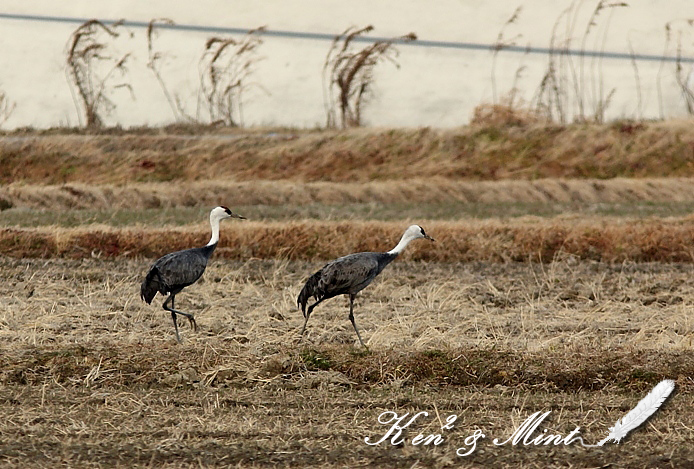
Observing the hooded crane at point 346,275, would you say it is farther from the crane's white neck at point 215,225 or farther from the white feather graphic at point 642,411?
the white feather graphic at point 642,411

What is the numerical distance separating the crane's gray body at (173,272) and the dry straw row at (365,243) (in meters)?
5.13

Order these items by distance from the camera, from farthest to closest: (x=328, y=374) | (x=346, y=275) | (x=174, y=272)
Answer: (x=174, y=272) < (x=346, y=275) < (x=328, y=374)

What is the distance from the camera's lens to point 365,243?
45.8ft

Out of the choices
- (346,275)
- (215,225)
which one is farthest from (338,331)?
(215,225)

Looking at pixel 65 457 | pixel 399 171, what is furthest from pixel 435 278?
pixel 399 171

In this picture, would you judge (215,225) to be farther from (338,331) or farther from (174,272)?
(338,331)

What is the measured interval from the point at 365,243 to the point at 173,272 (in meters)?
5.83

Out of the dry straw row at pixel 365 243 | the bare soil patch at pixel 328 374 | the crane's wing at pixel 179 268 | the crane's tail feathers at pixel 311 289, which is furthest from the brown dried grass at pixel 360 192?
the crane's tail feathers at pixel 311 289

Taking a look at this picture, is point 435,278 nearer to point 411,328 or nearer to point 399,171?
point 411,328

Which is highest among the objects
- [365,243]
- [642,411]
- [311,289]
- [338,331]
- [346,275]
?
[346,275]

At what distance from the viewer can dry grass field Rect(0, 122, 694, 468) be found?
6043 mm

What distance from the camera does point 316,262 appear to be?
1345 cm

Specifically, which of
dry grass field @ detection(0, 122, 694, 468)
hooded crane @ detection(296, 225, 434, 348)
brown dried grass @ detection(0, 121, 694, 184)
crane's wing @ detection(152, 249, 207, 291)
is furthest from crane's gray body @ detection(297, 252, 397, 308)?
brown dried grass @ detection(0, 121, 694, 184)

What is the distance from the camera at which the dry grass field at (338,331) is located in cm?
604
